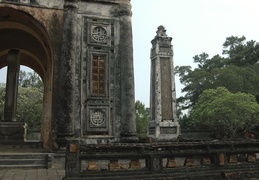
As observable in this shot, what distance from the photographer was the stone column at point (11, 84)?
14531 millimetres

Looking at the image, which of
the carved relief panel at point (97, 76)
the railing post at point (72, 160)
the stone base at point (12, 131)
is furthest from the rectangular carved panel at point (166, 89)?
the railing post at point (72, 160)

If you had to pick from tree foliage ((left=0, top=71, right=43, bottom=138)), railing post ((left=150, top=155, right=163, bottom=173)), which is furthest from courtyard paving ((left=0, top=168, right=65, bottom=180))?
tree foliage ((left=0, top=71, right=43, bottom=138))

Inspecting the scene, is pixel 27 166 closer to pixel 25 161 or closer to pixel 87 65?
pixel 25 161

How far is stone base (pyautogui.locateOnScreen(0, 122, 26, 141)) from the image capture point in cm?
1368

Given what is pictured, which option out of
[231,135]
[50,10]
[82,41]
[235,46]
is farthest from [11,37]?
[235,46]

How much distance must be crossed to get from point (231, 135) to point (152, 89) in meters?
8.28

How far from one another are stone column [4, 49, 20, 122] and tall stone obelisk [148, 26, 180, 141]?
11.8 metres

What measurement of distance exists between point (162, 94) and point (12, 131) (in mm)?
12978

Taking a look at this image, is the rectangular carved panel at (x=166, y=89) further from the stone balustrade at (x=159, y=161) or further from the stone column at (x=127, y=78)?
the stone balustrade at (x=159, y=161)

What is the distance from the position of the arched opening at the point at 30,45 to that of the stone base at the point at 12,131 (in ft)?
6.66

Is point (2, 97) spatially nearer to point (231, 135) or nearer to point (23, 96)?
point (23, 96)

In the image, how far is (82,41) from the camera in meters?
9.79

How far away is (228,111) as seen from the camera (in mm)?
21828

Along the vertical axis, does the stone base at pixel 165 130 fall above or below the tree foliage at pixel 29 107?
below
